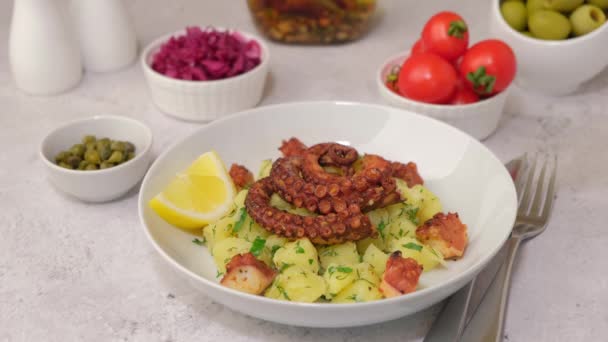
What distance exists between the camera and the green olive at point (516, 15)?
7.89ft

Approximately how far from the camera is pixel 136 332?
1.54m

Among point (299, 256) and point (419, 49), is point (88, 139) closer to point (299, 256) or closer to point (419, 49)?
point (299, 256)

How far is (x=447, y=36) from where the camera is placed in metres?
2.25

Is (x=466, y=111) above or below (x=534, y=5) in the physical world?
below

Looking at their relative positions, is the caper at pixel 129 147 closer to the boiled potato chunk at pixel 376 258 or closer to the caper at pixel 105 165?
the caper at pixel 105 165

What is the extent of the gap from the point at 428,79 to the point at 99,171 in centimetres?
99

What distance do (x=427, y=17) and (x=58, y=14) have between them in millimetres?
1530

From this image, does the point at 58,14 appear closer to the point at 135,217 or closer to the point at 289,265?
the point at 135,217

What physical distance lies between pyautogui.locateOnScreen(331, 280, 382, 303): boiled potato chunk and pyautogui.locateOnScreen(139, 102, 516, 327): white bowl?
47 mm

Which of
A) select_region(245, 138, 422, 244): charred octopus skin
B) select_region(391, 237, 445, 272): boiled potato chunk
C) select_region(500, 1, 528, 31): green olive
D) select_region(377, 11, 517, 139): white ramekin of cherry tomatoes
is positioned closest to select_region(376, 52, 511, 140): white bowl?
select_region(377, 11, 517, 139): white ramekin of cherry tomatoes

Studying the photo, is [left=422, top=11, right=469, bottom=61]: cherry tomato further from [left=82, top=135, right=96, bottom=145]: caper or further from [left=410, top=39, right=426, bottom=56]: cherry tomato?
[left=82, top=135, right=96, bottom=145]: caper

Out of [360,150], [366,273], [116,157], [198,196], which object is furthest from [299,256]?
[116,157]

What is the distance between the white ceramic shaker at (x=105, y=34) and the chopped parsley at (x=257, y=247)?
4.64 ft

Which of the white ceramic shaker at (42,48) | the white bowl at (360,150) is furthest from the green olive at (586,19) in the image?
the white ceramic shaker at (42,48)
